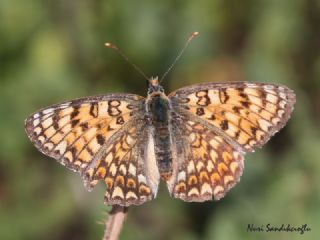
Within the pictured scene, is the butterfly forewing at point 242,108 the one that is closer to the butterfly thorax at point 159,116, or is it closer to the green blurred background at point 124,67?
the butterfly thorax at point 159,116

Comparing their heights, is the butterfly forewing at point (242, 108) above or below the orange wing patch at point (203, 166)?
above

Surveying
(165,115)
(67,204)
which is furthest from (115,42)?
(165,115)

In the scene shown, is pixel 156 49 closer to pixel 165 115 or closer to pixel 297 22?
pixel 297 22

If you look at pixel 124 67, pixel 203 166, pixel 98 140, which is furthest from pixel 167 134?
pixel 124 67

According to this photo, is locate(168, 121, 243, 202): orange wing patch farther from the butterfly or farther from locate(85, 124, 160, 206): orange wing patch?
locate(85, 124, 160, 206): orange wing patch

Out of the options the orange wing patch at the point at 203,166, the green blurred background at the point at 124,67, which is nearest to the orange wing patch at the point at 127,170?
the orange wing patch at the point at 203,166

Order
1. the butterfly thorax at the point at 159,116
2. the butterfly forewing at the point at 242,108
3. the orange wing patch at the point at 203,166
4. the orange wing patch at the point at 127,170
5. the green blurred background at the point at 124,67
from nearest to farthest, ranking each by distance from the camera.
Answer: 1. the orange wing patch at the point at 127,170
2. the orange wing patch at the point at 203,166
3. the butterfly forewing at the point at 242,108
4. the butterfly thorax at the point at 159,116
5. the green blurred background at the point at 124,67

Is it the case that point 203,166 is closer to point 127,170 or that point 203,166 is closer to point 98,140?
point 127,170
